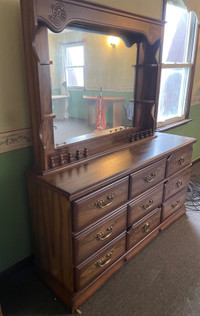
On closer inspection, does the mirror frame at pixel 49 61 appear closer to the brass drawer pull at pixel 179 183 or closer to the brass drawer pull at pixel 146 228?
the brass drawer pull at pixel 179 183

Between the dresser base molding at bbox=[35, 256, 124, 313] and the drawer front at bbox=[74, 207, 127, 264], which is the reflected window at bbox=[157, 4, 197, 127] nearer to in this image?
the drawer front at bbox=[74, 207, 127, 264]

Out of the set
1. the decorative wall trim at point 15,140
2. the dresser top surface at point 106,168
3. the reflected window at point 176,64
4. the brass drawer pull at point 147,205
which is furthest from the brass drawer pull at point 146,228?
the reflected window at point 176,64

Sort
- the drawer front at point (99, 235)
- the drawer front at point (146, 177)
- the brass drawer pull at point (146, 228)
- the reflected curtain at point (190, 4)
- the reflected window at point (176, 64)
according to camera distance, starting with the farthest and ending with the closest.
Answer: the reflected window at point (176, 64), the reflected curtain at point (190, 4), the brass drawer pull at point (146, 228), the drawer front at point (146, 177), the drawer front at point (99, 235)

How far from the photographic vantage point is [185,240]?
194 cm

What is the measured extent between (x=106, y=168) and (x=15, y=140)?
1.79 feet

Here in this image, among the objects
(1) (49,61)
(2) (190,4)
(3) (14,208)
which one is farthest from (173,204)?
(2) (190,4)

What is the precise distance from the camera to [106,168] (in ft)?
4.62

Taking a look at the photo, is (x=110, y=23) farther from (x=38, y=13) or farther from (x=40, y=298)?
(x=40, y=298)

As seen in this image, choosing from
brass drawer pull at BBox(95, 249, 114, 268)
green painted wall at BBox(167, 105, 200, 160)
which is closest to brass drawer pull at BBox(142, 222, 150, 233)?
brass drawer pull at BBox(95, 249, 114, 268)

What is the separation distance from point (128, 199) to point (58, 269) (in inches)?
22.9

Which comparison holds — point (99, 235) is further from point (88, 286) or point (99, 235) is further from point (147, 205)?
point (147, 205)

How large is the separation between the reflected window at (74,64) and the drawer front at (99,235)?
847 mm

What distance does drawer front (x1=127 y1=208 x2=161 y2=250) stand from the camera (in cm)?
163

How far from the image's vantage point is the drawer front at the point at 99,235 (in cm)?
126
